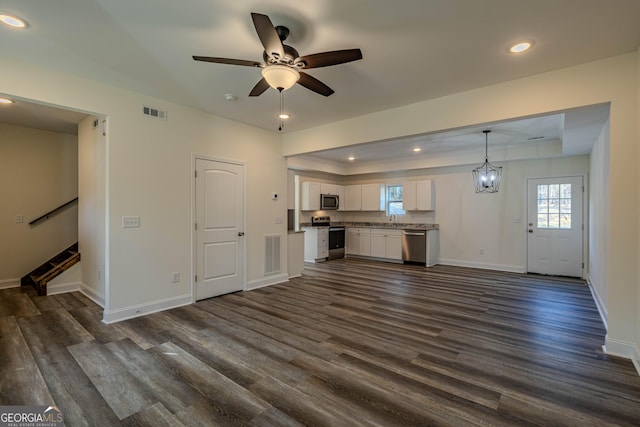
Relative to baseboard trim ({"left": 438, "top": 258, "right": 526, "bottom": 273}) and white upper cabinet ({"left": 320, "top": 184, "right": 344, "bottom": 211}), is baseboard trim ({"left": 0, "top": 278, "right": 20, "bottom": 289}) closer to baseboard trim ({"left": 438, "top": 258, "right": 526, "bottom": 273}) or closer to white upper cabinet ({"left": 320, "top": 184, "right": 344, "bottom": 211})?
white upper cabinet ({"left": 320, "top": 184, "right": 344, "bottom": 211})

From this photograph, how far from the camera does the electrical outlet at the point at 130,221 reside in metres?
3.67

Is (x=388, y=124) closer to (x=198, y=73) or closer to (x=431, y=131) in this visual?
(x=431, y=131)

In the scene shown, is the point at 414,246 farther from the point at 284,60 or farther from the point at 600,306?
the point at 284,60

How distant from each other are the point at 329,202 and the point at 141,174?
5.50 m

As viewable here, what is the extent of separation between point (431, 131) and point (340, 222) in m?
5.86

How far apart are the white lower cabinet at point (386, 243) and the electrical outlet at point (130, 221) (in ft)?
19.2

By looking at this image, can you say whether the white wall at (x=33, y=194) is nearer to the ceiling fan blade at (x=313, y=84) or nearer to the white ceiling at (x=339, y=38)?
the white ceiling at (x=339, y=38)

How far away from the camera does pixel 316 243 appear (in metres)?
8.00

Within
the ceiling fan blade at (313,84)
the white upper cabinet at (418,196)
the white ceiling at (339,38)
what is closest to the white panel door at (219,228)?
the white ceiling at (339,38)

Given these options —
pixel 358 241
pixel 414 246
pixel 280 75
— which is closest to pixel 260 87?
pixel 280 75

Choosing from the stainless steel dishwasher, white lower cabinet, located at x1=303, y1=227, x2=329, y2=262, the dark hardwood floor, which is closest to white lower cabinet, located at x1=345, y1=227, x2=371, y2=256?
white lower cabinet, located at x1=303, y1=227, x2=329, y2=262

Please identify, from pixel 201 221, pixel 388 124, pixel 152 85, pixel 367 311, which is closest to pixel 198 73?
pixel 152 85

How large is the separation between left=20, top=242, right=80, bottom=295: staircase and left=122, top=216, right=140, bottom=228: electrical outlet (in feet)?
7.02

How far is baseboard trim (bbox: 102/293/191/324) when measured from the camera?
3577mm
